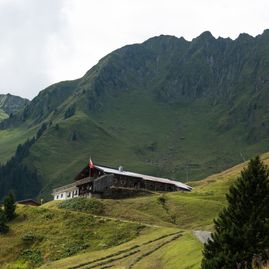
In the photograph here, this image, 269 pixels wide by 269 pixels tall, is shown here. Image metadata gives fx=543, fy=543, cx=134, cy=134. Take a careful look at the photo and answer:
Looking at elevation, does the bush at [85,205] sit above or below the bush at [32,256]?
above

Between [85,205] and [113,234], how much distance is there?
22.0 metres

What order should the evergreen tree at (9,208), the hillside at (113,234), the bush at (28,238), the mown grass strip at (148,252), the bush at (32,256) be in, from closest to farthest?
1. the mown grass strip at (148,252)
2. the hillside at (113,234)
3. the bush at (32,256)
4. the bush at (28,238)
5. the evergreen tree at (9,208)

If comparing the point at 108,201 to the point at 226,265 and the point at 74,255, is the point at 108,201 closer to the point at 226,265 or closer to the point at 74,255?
the point at 74,255

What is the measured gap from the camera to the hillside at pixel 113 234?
65.6 meters

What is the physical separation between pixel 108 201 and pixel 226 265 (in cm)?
7110

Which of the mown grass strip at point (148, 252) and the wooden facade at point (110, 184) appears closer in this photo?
the mown grass strip at point (148, 252)

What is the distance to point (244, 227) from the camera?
4094cm

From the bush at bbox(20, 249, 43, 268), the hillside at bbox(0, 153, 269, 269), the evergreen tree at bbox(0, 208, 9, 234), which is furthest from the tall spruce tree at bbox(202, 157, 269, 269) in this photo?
the evergreen tree at bbox(0, 208, 9, 234)

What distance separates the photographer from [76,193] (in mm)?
139625

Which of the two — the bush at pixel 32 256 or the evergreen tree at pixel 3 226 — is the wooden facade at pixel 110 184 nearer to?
the evergreen tree at pixel 3 226

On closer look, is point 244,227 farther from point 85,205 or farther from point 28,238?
point 85,205

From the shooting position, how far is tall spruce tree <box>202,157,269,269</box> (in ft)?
132

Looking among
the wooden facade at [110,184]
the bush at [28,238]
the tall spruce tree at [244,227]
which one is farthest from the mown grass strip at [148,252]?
the wooden facade at [110,184]

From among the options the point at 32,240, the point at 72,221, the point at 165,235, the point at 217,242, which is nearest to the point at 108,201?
the point at 72,221
